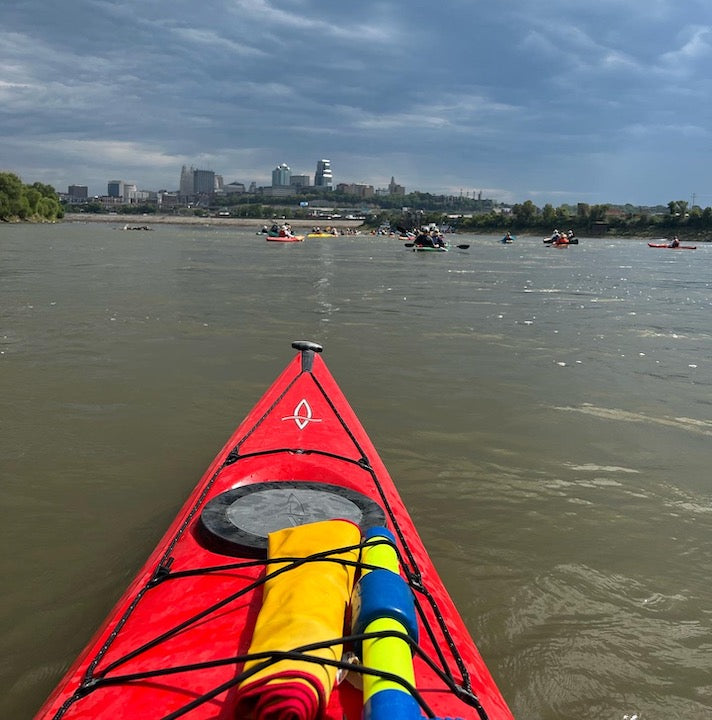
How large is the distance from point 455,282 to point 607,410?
1742cm

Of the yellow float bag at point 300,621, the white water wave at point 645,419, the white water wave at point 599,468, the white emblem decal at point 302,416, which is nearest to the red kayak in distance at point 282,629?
the yellow float bag at point 300,621

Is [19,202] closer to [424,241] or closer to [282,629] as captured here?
[424,241]

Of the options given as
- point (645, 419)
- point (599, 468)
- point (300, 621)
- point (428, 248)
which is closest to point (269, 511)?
point (300, 621)

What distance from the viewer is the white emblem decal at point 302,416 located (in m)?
→ 4.79

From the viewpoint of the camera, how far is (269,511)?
3.28 metres

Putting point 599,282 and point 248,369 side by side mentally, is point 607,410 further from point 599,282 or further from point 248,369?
point 599,282

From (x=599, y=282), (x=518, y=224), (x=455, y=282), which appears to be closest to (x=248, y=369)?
(x=455, y=282)

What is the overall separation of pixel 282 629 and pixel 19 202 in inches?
3771

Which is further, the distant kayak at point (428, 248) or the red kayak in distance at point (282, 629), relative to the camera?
the distant kayak at point (428, 248)

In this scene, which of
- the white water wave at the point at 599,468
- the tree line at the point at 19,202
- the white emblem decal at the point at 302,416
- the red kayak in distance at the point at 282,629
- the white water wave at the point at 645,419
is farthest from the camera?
the tree line at the point at 19,202

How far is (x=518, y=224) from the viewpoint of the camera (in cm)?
11375

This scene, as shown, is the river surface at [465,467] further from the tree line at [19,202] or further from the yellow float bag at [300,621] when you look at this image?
the tree line at [19,202]

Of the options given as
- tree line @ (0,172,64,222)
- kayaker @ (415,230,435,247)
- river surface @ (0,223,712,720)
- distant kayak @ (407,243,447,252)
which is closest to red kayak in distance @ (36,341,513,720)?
river surface @ (0,223,712,720)

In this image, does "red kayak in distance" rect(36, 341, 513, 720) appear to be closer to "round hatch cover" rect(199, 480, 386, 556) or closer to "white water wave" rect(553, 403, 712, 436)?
"round hatch cover" rect(199, 480, 386, 556)
